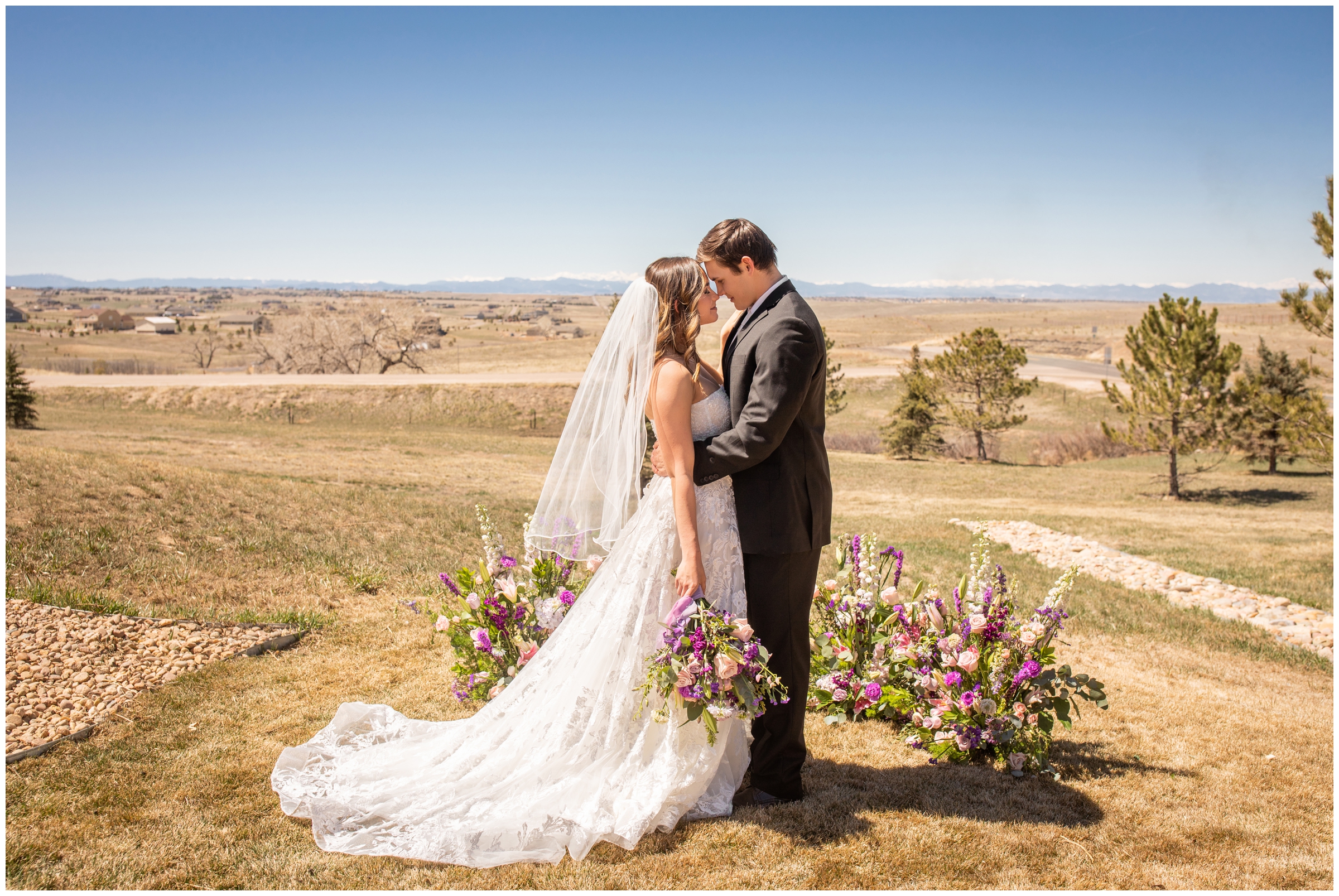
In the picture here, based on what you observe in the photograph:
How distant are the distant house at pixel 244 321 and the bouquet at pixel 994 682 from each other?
75.5 meters

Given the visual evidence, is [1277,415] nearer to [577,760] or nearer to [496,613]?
[496,613]

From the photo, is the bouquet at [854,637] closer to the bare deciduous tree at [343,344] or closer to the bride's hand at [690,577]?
the bride's hand at [690,577]

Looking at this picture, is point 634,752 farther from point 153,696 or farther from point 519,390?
point 519,390

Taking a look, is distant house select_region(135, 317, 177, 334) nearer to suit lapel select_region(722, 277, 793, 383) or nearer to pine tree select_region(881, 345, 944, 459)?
pine tree select_region(881, 345, 944, 459)

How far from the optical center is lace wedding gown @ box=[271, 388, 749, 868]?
3.47 meters

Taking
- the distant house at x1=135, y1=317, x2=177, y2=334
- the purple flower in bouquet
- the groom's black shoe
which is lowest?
the groom's black shoe

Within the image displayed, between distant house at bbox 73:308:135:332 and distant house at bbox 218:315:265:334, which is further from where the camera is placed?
distant house at bbox 73:308:135:332

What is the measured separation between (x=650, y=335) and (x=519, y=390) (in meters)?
30.1

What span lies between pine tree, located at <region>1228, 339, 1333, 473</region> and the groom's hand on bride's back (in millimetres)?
15126

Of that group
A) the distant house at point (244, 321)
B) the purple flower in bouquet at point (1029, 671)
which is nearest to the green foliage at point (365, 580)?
the purple flower in bouquet at point (1029, 671)

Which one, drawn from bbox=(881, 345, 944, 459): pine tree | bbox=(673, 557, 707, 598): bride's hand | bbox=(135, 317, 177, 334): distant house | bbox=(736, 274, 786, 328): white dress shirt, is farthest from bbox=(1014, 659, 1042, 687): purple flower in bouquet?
bbox=(135, 317, 177, 334): distant house

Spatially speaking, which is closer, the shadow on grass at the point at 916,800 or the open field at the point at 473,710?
the open field at the point at 473,710

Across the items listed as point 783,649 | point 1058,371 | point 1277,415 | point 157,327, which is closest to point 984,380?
point 1277,415

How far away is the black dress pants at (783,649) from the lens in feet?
12.4
